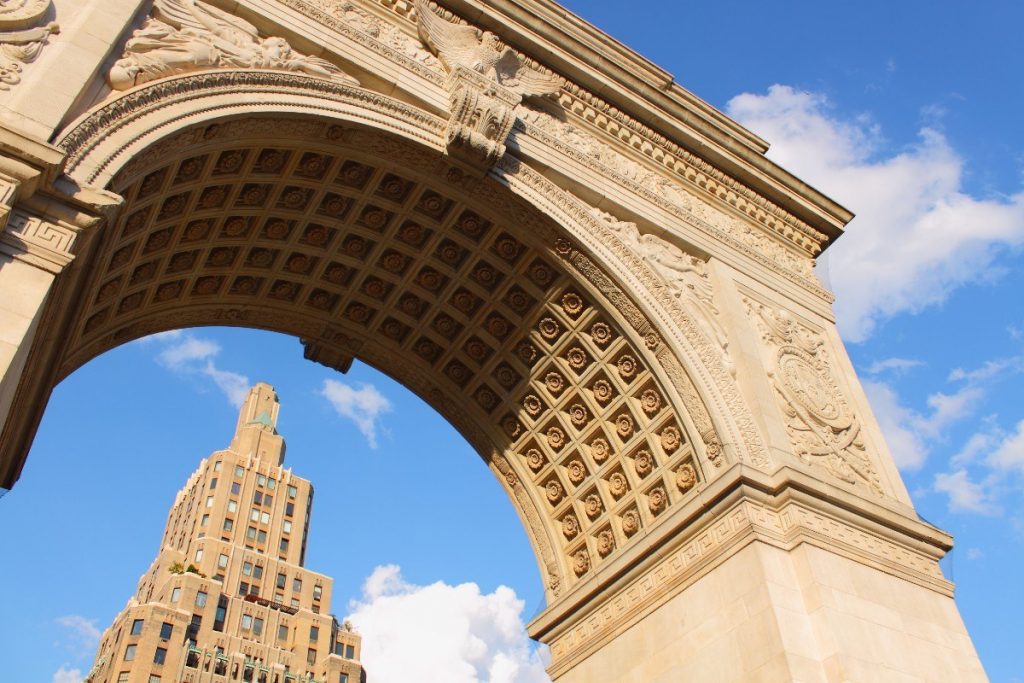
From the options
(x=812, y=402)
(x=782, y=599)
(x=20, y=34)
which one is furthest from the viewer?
(x=812, y=402)

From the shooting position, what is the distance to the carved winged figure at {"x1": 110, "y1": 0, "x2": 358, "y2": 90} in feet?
39.1

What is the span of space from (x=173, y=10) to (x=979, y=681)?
1556 cm

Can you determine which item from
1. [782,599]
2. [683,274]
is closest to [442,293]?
[683,274]

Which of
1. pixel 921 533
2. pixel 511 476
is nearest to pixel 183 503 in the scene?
pixel 511 476

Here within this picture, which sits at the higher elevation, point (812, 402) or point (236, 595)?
point (236, 595)

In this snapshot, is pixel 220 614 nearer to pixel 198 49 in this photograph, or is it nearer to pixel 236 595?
pixel 236 595

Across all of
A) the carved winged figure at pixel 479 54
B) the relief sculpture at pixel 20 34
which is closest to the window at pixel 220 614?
the carved winged figure at pixel 479 54

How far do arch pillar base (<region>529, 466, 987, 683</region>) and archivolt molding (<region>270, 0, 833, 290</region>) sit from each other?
6695mm

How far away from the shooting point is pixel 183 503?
3593 inches

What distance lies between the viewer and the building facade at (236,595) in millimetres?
67625

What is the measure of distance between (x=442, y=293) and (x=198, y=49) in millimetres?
6727

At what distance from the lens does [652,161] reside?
62.8ft

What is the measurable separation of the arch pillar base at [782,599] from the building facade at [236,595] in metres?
60.7

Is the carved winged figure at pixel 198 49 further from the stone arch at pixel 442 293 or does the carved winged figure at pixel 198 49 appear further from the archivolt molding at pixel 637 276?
the archivolt molding at pixel 637 276
